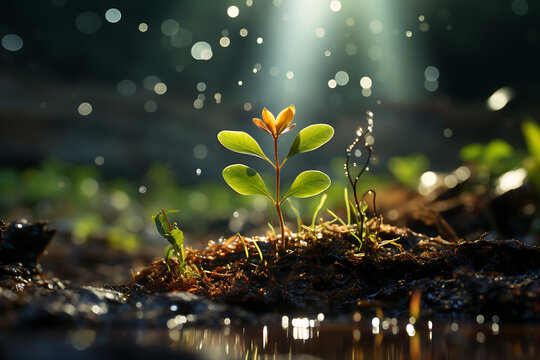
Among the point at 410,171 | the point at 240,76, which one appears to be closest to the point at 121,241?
the point at 410,171

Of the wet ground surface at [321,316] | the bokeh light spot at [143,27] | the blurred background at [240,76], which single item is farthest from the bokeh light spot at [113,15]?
the wet ground surface at [321,316]

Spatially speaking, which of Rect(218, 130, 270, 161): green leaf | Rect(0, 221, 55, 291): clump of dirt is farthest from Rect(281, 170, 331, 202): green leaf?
Rect(0, 221, 55, 291): clump of dirt

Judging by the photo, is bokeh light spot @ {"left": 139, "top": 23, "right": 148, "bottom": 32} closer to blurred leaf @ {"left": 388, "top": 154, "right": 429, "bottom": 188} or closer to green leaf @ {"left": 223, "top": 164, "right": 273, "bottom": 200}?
blurred leaf @ {"left": 388, "top": 154, "right": 429, "bottom": 188}

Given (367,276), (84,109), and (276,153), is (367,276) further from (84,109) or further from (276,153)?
(84,109)

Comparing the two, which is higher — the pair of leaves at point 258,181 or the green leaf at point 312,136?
the green leaf at point 312,136

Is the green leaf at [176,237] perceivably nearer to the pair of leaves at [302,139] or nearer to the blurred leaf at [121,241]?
the pair of leaves at [302,139]

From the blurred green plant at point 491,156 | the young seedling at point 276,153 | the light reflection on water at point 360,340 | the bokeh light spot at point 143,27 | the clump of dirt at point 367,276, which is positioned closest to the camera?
the light reflection on water at point 360,340
